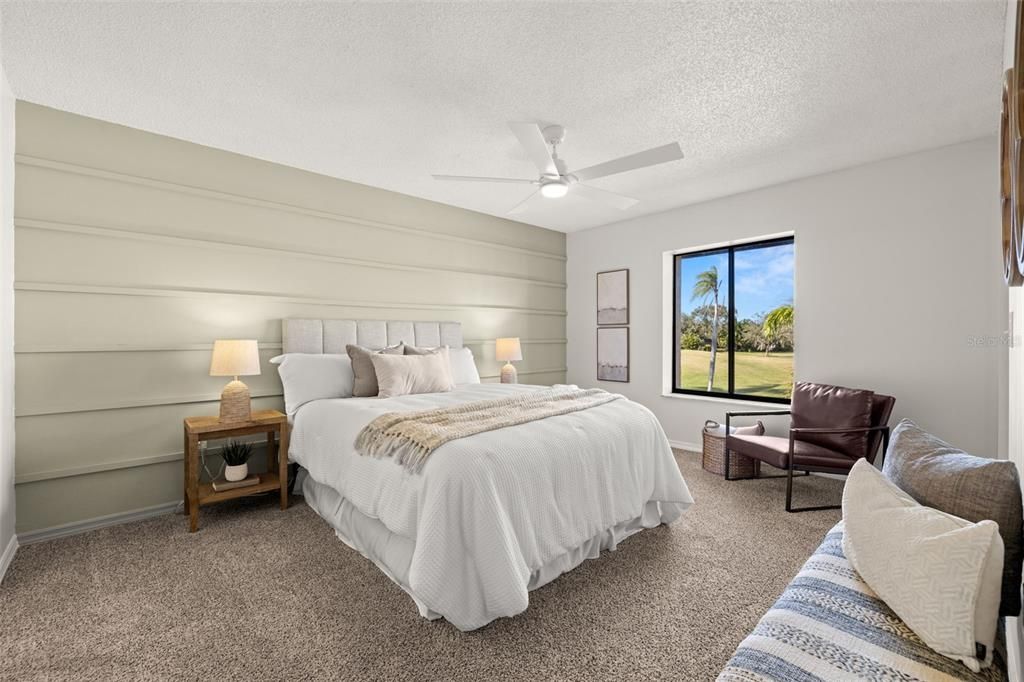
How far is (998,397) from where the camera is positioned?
3025 millimetres

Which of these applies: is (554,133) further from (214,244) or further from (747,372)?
(747,372)

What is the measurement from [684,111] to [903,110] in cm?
130

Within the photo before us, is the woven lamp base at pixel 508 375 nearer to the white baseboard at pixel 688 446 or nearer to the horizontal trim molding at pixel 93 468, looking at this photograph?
the white baseboard at pixel 688 446

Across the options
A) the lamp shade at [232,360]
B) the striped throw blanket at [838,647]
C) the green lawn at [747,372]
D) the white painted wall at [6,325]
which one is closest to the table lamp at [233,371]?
the lamp shade at [232,360]

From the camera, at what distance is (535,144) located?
2.56 metres

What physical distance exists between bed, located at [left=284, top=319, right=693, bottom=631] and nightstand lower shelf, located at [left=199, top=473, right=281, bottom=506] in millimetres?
231

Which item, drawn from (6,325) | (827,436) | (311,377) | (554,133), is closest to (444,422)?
(311,377)

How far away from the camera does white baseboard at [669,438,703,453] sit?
4.62m

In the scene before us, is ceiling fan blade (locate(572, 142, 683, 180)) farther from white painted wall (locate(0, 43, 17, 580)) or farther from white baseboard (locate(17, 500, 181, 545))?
white baseboard (locate(17, 500, 181, 545))

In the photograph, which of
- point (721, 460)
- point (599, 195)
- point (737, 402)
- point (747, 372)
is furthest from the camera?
point (747, 372)

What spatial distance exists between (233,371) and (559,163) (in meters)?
2.46

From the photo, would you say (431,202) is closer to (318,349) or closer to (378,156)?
(378,156)

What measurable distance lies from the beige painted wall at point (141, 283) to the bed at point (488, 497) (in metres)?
0.91

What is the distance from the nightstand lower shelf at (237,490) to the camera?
9.25 feet
